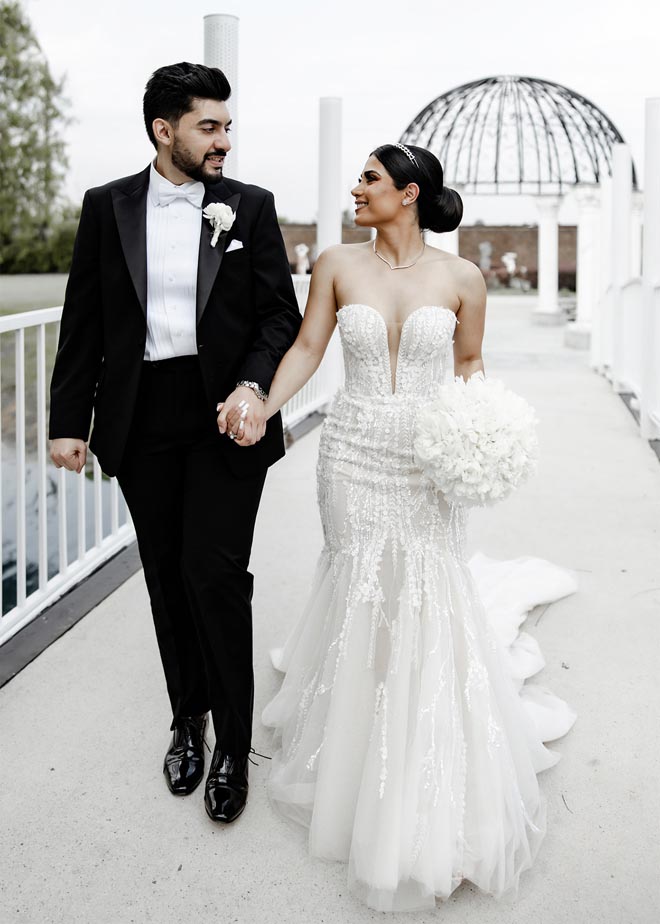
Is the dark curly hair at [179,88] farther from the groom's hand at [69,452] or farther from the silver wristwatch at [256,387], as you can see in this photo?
the groom's hand at [69,452]

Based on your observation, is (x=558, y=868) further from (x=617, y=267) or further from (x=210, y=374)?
(x=617, y=267)

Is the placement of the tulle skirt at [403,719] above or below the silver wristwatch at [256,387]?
below

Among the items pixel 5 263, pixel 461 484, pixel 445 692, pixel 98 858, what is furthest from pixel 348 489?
pixel 5 263

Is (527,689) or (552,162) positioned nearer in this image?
(527,689)

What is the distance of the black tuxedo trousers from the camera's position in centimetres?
243

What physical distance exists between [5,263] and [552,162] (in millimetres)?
12948

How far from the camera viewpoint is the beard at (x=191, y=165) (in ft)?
7.63

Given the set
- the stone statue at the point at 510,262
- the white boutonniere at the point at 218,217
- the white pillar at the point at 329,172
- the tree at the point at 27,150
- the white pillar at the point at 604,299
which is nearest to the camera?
the white boutonniere at the point at 218,217

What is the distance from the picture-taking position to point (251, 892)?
221 centimetres

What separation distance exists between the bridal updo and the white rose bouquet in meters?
0.48

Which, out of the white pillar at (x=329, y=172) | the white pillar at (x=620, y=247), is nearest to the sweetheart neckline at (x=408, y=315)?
the white pillar at (x=329, y=172)

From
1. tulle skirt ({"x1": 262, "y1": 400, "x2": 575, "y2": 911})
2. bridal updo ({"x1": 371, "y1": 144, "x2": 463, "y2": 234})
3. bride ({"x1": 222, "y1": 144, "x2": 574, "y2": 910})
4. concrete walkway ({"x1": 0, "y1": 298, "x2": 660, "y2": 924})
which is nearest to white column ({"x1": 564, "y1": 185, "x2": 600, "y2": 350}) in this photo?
concrete walkway ({"x1": 0, "y1": 298, "x2": 660, "y2": 924})

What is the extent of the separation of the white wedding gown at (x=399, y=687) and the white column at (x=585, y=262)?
13.7m

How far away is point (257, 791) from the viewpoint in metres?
2.65
